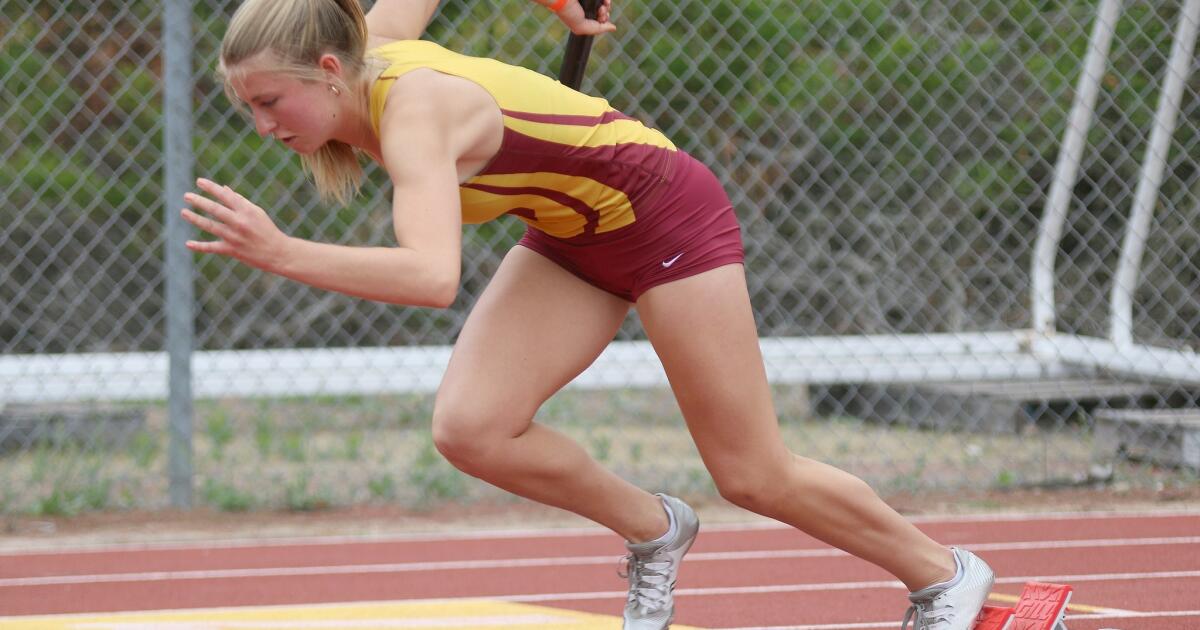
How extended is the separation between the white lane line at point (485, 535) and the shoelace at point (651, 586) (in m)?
2.03

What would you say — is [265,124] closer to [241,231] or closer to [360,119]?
[360,119]

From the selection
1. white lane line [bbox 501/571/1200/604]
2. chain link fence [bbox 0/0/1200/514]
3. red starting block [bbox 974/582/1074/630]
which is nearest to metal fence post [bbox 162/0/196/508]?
chain link fence [bbox 0/0/1200/514]

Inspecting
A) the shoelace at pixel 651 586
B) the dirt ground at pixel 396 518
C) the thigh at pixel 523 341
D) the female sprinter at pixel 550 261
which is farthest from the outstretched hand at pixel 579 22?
the dirt ground at pixel 396 518

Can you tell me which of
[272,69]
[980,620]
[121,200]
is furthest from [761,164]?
[272,69]

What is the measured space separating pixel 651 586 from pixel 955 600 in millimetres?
669

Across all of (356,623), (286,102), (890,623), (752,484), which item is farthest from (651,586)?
(286,102)

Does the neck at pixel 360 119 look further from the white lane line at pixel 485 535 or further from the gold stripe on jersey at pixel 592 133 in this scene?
the white lane line at pixel 485 535

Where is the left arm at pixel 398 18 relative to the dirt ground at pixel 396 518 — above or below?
above

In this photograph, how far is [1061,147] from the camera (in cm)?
702

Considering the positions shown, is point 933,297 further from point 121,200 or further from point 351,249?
point 351,249

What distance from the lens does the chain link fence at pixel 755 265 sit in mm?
6312

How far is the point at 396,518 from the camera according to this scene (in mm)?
5551

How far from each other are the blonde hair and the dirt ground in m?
3.12

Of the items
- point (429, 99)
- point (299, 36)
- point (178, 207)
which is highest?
point (299, 36)
